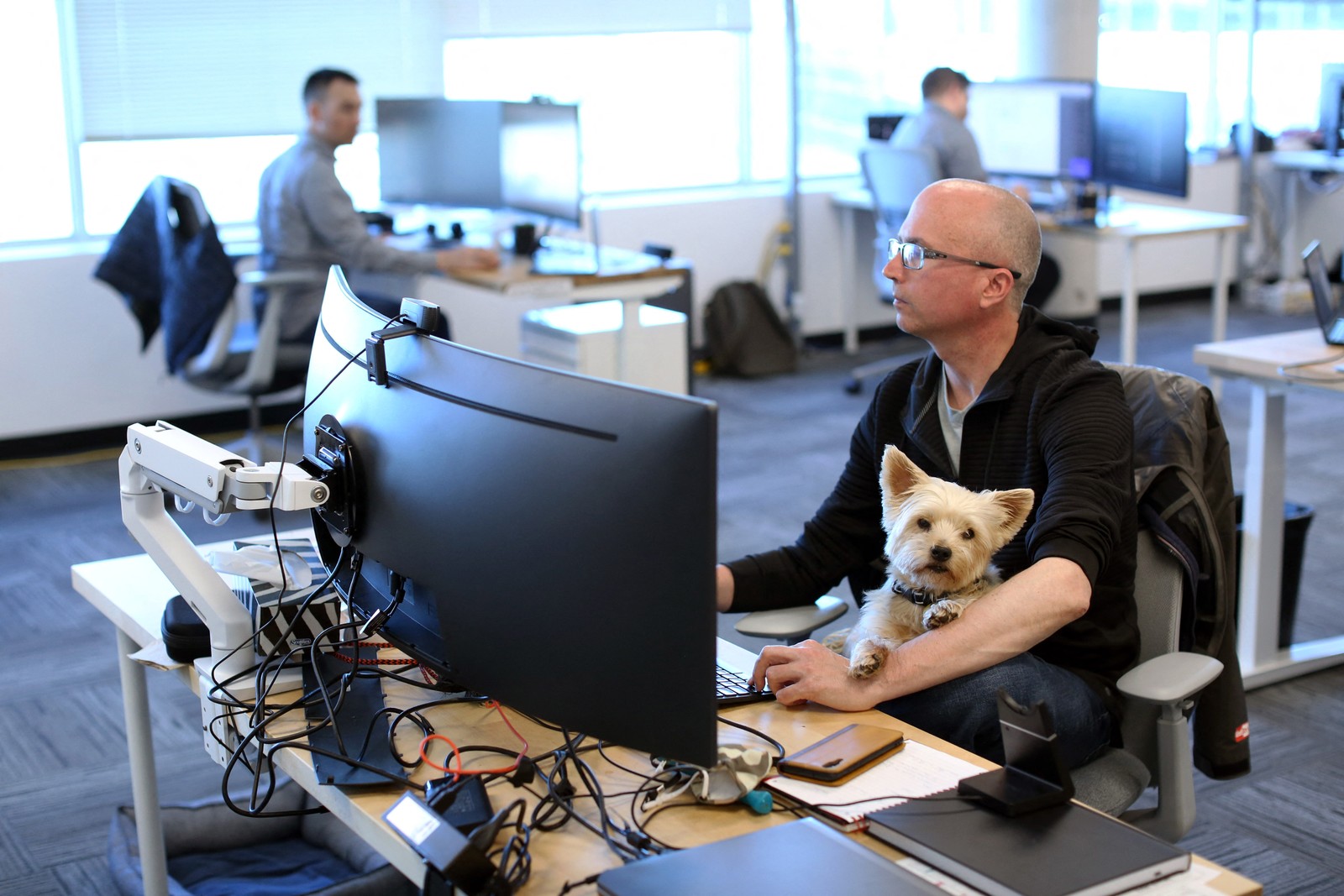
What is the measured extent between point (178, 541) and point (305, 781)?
35 centimetres

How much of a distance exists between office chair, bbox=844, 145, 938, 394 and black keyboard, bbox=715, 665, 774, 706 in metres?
3.85

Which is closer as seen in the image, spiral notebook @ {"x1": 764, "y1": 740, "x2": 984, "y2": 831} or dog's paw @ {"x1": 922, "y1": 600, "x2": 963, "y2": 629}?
spiral notebook @ {"x1": 764, "y1": 740, "x2": 984, "y2": 831}

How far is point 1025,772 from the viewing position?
126 cm

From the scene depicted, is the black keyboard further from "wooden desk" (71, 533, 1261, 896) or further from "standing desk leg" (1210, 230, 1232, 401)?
"standing desk leg" (1210, 230, 1232, 401)

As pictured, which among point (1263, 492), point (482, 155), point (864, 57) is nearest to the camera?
point (1263, 492)

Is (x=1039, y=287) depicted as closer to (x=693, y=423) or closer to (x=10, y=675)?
(x=10, y=675)

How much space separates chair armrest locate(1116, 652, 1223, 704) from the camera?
1606 mm

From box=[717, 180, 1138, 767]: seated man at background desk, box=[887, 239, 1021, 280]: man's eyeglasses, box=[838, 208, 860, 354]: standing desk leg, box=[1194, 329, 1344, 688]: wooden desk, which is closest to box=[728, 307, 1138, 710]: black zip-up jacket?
box=[717, 180, 1138, 767]: seated man at background desk

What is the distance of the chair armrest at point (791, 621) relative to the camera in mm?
1842

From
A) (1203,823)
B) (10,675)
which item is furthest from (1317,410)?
(10,675)

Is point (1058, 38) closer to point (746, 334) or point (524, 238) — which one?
point (746, 334)

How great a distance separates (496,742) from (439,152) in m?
3.95

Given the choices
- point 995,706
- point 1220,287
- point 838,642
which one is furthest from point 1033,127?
point 995,706

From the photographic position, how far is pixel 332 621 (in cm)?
166
